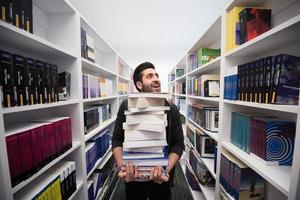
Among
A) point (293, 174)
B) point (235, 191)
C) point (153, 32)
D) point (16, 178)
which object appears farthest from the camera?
point (153, 32)

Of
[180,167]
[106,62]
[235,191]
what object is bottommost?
[180,167]

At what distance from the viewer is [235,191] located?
1034 millimetres

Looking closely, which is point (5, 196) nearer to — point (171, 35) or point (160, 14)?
point (160, 14)

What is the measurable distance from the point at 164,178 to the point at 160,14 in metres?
2.47

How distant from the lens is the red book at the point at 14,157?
699 millimetres

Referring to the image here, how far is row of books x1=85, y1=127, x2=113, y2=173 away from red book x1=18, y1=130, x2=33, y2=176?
717mm

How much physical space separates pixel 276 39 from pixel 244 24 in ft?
0.97

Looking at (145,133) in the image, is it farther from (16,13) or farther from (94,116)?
(94,116)

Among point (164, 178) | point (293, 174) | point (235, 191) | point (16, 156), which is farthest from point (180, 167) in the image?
point (16, 156)

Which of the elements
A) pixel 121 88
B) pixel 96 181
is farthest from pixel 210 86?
pixel 121 88

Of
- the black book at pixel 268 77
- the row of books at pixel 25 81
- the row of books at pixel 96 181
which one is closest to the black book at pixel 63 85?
the row of books at pixel 25 81

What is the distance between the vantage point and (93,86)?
173 cm

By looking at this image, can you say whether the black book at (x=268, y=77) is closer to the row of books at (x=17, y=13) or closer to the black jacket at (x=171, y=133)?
the black jacket at (x=171, y=133)

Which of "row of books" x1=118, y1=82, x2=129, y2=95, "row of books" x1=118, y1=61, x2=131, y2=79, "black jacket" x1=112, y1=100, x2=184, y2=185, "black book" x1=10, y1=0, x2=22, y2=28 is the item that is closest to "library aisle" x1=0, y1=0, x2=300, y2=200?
"black book" x1=10, y1=0, x2=22, y2=28
